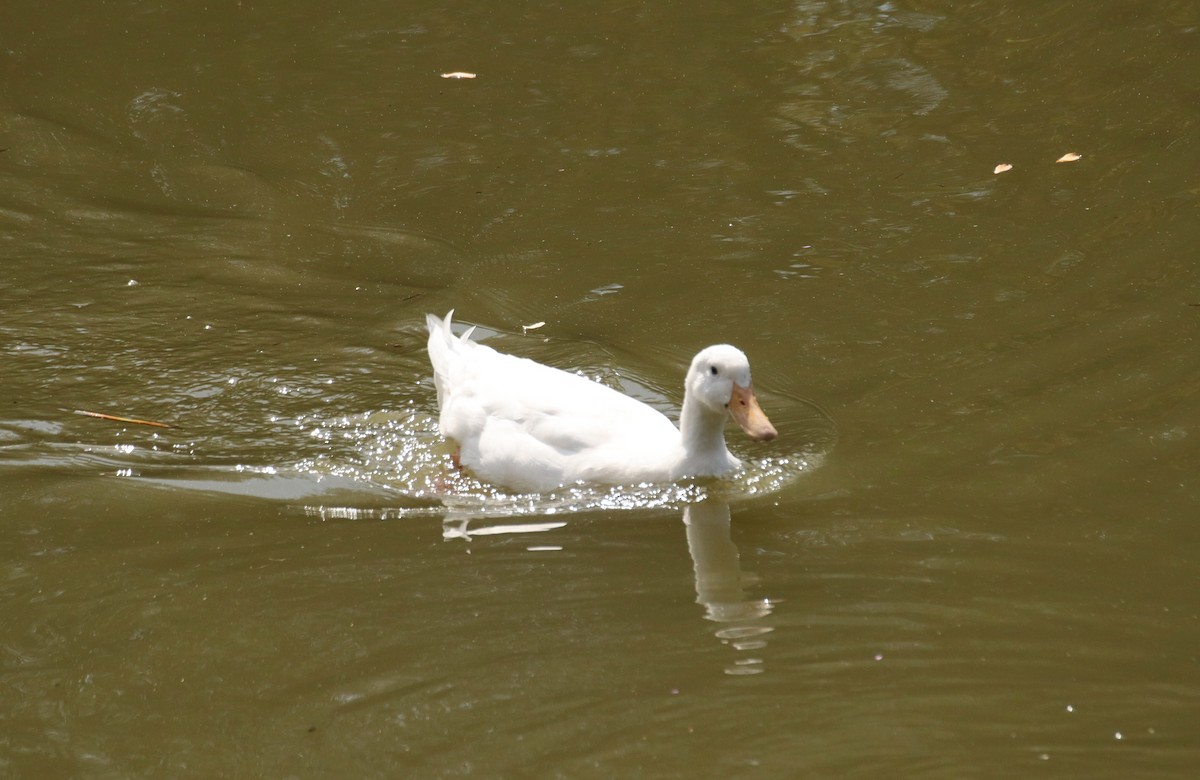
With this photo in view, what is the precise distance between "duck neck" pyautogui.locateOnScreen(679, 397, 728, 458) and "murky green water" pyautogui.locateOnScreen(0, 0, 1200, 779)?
268mm

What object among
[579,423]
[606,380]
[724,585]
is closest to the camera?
[724,585]

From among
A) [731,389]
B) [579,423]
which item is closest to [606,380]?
[579,423]

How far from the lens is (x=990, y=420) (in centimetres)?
622

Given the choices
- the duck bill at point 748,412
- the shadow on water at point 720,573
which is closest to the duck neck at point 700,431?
the duck bill at point 748,412

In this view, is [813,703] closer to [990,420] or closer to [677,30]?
[990,420]

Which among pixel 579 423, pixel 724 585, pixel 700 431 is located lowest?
pixel 724 585

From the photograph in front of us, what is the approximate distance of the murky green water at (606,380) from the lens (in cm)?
420

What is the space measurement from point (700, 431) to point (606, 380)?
130 centimetres

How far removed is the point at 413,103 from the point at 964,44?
4.24m

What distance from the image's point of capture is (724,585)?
16.3 ft

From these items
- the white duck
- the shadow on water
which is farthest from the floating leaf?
the shadow on water

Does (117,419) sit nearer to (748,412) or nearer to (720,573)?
(748,412)

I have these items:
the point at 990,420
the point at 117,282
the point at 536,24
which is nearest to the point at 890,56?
the point at 536,24

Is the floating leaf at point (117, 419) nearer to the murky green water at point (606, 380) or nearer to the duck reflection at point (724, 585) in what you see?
the murky green water at point (606, 380)
